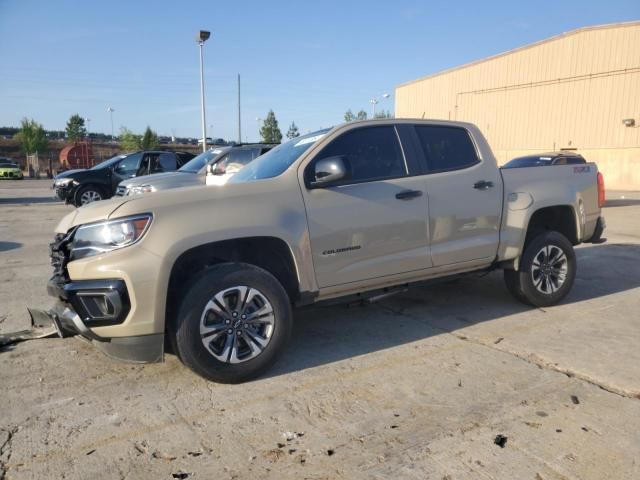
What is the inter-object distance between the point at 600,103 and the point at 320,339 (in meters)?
28.1

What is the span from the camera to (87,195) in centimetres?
1495

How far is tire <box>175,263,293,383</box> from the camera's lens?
3502 millimetres

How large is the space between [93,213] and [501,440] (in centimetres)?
298

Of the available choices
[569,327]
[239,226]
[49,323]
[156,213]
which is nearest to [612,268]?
[569,327]

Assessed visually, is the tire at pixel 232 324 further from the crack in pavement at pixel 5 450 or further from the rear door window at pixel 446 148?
the rear door window at pixel 446 148

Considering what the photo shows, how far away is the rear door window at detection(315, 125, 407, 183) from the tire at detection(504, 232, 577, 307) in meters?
1.69

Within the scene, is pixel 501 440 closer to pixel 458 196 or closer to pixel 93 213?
pixel 458 196

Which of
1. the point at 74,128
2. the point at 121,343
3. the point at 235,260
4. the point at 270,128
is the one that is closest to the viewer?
the point at 121,343

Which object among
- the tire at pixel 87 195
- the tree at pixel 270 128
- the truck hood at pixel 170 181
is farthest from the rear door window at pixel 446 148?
the tree at pixel 270 128

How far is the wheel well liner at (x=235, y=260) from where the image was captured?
3.64 m

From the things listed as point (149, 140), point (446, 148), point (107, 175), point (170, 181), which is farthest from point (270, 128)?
point (446, 148)

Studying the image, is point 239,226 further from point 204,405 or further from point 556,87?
point 556,87

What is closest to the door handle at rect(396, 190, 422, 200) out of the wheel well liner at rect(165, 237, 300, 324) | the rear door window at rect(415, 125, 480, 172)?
the rear door window at rect(415, 125, 480, 172)

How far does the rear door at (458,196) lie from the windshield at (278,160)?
40.0 inches
